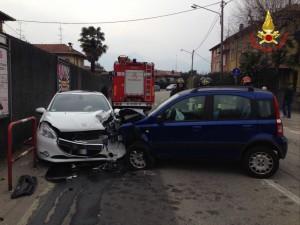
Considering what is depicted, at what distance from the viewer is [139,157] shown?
333 inches

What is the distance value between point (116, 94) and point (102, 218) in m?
15.3

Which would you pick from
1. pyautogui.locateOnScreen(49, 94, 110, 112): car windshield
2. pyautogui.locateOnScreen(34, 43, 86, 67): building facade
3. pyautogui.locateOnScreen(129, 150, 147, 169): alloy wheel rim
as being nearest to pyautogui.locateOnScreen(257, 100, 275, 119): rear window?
pyautogui.locateOnScreen(129, 150, 147, 169): alloy wheel rim

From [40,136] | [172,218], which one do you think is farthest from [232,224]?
[40,136]

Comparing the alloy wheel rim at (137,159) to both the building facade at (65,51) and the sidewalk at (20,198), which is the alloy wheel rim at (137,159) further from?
the building facade at (65,51)

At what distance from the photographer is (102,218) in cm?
554

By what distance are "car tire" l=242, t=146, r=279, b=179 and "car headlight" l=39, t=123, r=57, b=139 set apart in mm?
3695

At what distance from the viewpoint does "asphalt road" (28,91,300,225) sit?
5586 mm

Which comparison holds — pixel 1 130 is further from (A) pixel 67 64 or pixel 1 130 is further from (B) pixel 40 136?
(A) pixel 67 64

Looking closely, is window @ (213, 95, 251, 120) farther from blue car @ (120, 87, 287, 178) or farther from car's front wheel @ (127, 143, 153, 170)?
car's front wheel @ (127, 143, 153, 170)

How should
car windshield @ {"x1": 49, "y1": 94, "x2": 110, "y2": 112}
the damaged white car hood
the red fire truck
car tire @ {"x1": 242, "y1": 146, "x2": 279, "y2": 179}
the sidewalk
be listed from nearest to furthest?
the sidewalk
car tire @ {"x1": 242, "y1": 146, "x2": 279, "y2": 179}
the damaged white car hood
car windshield @ {"x1": 49, "y1": 94, "x2": 110, "y2": 112}
the red fire truck

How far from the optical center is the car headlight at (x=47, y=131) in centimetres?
844

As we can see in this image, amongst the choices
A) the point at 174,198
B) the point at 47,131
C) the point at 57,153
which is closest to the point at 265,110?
the point at 174,198

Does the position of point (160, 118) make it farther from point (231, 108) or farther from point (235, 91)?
point (235, 91)

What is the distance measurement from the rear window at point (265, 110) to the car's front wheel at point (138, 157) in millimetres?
2251
